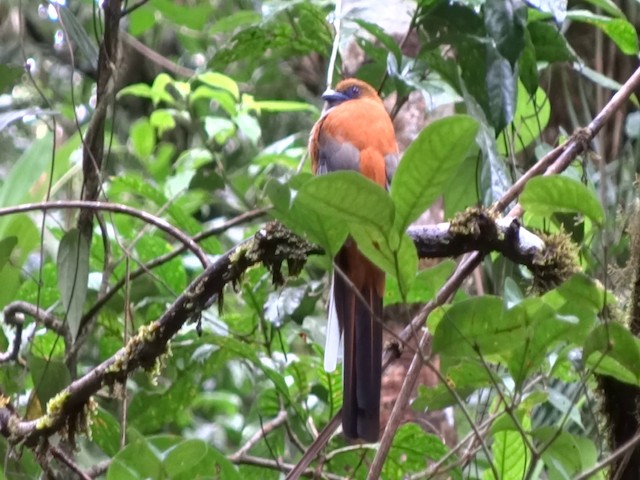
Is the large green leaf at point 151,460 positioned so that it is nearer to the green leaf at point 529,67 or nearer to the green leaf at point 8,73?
the green leaf at point 8,73

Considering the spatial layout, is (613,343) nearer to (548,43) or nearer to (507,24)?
(507,24)

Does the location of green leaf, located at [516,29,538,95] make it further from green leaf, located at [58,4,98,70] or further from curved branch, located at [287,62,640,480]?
green leaf, located at [58,4,98,70]

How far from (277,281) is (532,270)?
1.56 feet

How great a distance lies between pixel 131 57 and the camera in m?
4.71

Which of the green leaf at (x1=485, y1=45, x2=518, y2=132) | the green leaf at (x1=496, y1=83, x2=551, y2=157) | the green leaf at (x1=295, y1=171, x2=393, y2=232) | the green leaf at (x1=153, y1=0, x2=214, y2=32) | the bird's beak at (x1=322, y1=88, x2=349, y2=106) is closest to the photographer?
the green leaf at (x1=295, y1=171, x2=393, y2=232)

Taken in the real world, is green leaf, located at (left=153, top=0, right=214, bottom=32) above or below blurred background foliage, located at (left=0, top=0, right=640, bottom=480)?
above

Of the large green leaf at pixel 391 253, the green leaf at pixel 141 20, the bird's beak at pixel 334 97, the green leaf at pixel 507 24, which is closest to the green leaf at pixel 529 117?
the green leaf at pixel 507 24

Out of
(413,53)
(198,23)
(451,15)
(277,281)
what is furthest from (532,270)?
(198,23)

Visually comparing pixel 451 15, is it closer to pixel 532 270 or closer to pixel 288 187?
pixel 532 270

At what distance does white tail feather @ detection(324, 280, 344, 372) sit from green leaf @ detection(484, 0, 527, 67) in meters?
0.58

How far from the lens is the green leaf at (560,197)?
121 centimetres

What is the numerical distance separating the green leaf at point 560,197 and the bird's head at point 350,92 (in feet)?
4.30

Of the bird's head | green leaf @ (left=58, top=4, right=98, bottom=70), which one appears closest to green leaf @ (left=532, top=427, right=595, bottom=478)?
green leaf @ (left=58, top=4, right=98, bottom=70)

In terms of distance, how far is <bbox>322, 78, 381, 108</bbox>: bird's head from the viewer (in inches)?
102
